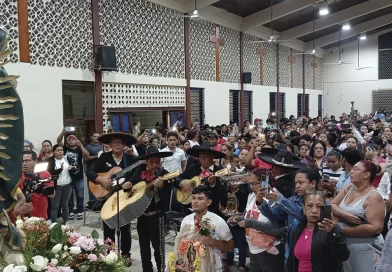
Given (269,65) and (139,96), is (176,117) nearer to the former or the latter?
(139,96)

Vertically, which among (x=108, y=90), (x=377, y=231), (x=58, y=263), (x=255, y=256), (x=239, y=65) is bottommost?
(x=255, y=256)

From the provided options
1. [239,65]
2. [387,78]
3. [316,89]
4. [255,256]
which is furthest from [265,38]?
[255,256]

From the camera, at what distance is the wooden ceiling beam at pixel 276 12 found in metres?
13.7

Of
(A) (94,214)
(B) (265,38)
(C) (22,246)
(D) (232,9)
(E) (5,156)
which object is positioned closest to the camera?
(E) (5,156)

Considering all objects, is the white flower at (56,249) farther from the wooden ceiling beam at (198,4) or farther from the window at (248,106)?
the window at (248,106)

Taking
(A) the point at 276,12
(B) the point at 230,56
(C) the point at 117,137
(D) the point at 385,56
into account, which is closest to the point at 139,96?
(B) the point at 230,56

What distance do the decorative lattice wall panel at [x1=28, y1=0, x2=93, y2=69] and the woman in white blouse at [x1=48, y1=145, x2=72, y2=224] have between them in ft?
7.68

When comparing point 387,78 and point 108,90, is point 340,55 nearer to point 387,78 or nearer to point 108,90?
point 387,78

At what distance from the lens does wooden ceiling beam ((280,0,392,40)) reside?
15.7m

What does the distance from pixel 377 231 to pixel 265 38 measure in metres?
15.1

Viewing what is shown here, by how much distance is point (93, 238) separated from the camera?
81.2 inches

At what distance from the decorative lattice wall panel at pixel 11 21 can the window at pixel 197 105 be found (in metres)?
6.29

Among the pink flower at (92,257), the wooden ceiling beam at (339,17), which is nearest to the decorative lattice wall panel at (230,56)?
the wooden ceiling beam at (339,17)

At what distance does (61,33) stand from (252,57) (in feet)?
31.4
